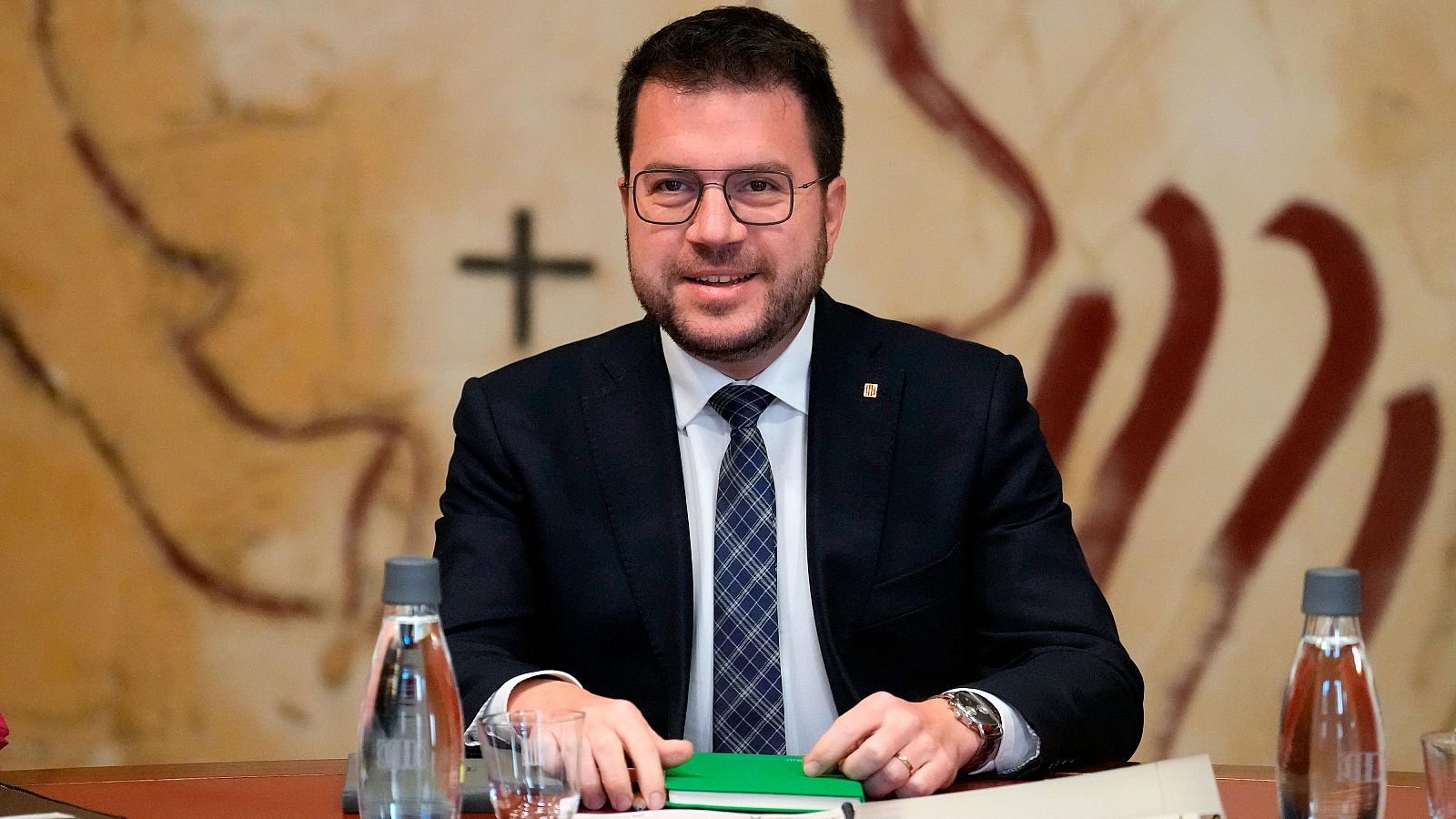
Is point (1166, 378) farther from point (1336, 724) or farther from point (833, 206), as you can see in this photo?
point (1336, 724)

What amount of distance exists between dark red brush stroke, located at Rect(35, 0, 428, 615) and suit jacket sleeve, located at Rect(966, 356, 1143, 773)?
4.51 ft

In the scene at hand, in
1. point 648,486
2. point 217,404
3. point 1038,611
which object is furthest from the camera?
point 217,404

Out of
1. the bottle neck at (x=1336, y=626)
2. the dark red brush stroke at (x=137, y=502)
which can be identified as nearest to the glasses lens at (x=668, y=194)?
the bottle neck at (x=1336, y=626)

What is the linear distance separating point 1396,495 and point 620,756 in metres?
2.19

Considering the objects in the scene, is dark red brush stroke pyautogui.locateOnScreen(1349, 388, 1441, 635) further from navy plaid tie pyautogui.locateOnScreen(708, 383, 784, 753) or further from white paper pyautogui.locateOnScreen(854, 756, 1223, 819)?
white paper pyautogui.locateOnScreen(854, 756, 1223, 819)

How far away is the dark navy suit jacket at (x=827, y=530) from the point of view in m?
1.83

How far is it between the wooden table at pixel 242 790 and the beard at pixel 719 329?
26.1 inches

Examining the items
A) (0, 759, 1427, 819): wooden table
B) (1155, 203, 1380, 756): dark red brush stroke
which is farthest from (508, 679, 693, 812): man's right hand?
(1155, 203, 1380, 756): dark red brush stroke

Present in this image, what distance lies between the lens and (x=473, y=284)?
297 centimetres

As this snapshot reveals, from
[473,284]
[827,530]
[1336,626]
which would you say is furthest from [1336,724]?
[473,284]

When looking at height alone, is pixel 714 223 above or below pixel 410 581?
above

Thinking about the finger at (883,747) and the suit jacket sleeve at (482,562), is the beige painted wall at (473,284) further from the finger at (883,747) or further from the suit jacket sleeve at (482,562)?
the finger at (883,747)

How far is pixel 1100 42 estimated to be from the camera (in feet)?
9.75

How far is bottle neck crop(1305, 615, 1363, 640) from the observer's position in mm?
1244
